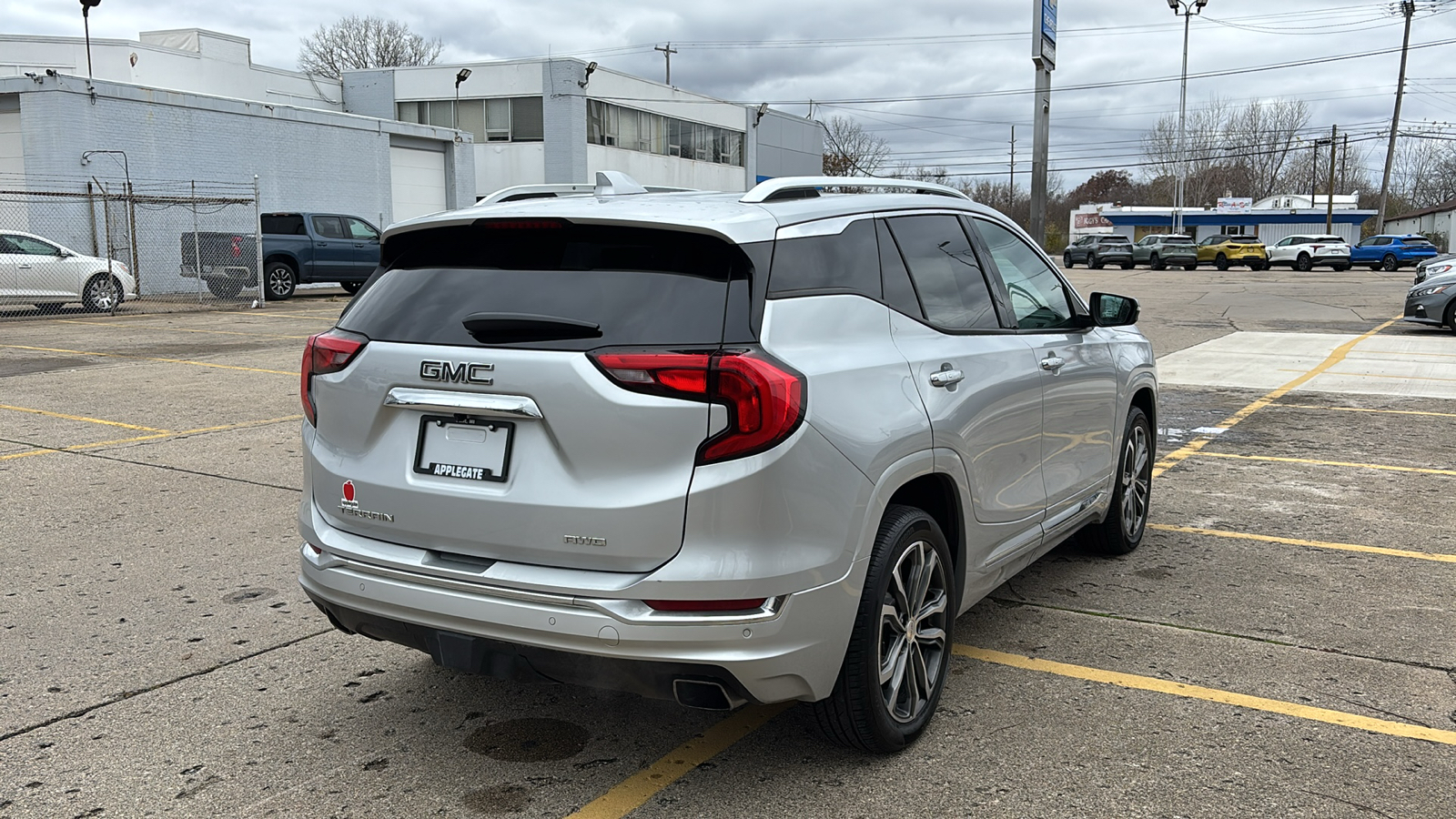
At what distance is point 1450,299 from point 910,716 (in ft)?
59.5

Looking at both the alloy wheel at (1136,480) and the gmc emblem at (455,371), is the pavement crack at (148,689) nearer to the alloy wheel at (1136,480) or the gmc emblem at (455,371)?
the gmc emblem at (455,371)

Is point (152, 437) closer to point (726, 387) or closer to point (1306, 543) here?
point (726, 387)

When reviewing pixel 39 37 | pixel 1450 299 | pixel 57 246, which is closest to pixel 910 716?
pixel 1450 299

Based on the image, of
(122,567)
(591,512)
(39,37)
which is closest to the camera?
(591,512)

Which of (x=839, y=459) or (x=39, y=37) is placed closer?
(x=839, y=459)

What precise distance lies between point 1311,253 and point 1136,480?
47917 mm

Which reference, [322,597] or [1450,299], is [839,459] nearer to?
[322,597]

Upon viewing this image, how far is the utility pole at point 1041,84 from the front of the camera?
25.9 metres

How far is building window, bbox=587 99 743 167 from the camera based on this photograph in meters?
50.2

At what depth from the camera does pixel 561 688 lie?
4199mm

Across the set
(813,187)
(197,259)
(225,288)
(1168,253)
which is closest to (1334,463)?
(813,187)

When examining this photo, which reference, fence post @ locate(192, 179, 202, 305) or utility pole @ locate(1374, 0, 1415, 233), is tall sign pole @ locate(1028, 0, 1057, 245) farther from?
utility pole @ locate(1374, 0, 1415, 233)

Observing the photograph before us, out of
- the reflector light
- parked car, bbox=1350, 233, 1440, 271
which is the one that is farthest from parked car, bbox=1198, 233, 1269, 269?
the reflector light

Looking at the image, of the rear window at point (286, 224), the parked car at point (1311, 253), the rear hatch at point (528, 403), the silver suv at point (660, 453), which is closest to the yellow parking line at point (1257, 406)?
the silver suv at point (660, 453)
